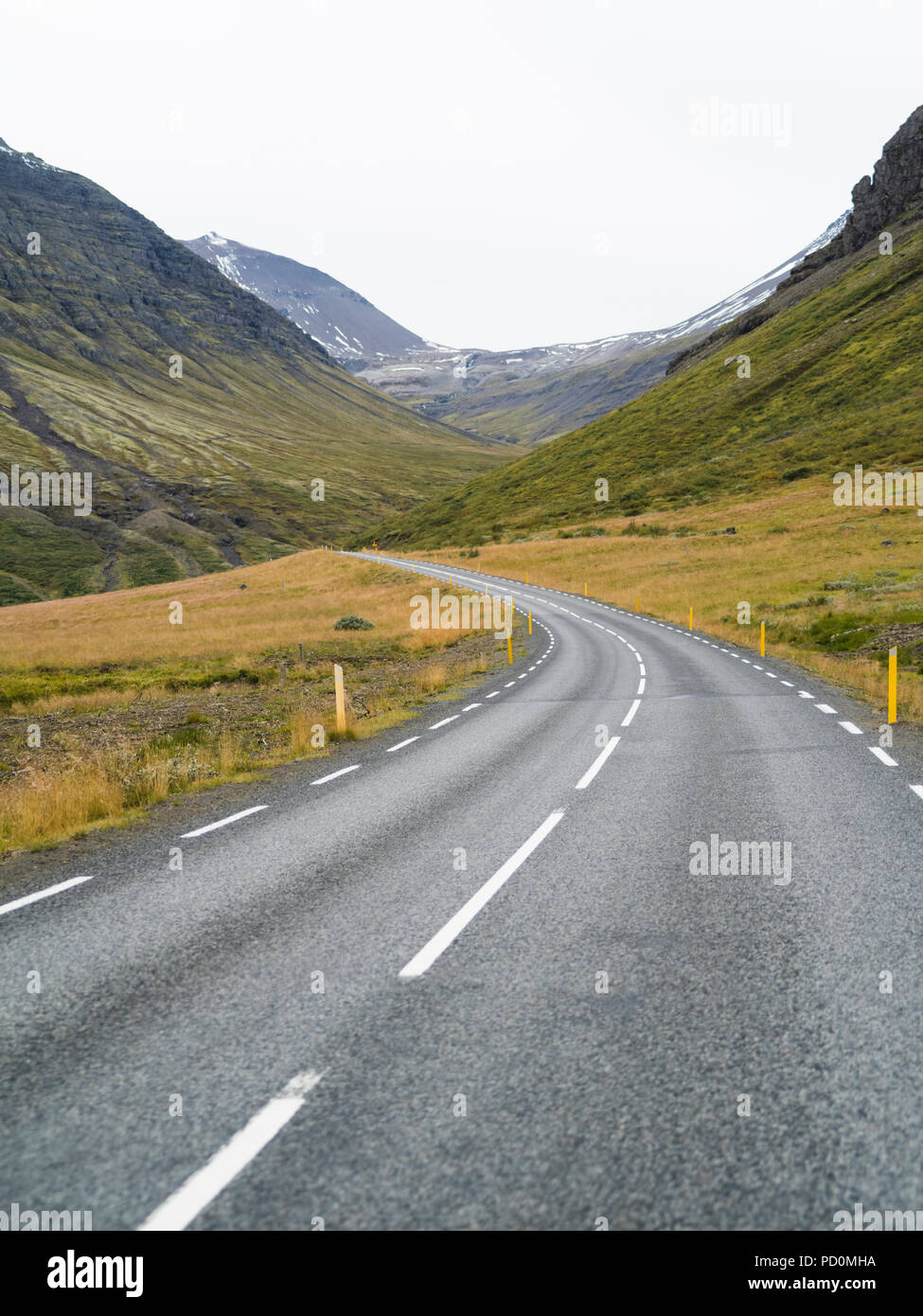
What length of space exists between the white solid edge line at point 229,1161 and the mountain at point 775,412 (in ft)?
257

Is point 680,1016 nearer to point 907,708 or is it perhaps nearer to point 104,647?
point 907,708

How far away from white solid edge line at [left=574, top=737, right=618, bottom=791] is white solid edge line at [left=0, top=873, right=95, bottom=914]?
533 cm

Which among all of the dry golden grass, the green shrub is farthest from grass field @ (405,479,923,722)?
the green shrub

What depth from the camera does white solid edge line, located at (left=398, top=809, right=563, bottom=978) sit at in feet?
15.8

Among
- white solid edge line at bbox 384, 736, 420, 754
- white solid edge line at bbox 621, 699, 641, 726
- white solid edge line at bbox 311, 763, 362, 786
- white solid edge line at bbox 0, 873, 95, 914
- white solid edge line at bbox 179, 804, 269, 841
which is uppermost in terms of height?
white solid edge line at bbox 621, 699, 641, 726

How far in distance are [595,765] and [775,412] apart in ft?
328

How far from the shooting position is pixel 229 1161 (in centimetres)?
308

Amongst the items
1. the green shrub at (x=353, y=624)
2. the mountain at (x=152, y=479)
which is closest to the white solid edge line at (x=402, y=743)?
the green shrub at (x=353, y=624)

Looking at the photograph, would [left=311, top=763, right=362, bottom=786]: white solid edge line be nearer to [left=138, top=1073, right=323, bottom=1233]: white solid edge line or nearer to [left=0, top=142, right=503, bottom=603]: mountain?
[left=138, top=1073, right=323, bottom=1233]: white solid edge line

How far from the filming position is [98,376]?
194 m

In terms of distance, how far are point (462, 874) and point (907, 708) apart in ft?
35.2

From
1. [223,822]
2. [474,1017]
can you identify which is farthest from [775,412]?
[474,1017]

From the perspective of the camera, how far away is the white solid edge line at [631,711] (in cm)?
1468
